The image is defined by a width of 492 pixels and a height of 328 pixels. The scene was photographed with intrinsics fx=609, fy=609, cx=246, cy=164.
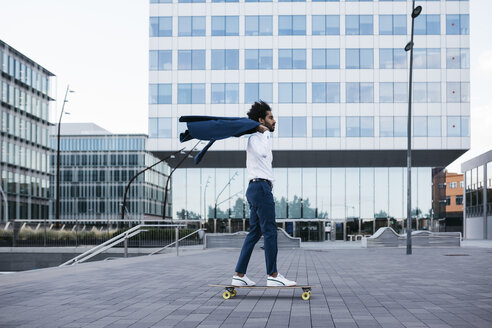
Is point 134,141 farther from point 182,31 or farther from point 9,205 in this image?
point 182,31

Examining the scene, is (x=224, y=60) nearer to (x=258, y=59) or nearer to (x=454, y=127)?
(x=258, y=59)

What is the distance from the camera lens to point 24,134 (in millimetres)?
68312

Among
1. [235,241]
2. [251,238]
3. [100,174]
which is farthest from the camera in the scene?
[100,174]

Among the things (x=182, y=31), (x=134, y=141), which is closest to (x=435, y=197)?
(x=182, y=31)

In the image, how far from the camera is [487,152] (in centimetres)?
5178

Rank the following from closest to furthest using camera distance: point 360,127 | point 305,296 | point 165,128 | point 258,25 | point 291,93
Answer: point 305,296 → point 360,127 → point 165,128 → point 291,93 → point 258,25

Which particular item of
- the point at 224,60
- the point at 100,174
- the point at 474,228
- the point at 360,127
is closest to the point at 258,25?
the point at 224,60

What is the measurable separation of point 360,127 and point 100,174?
60.7 metres

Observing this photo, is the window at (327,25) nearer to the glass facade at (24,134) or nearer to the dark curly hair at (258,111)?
the glass facade at (24,134)

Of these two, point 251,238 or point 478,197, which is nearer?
point 251,238

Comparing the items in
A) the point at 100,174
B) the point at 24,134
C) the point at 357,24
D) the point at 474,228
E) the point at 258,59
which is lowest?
the point at 474,228

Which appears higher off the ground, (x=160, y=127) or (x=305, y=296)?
(x=160, y=127)

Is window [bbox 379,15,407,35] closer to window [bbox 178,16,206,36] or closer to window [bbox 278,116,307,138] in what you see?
window [bbox 278,116,307,138]

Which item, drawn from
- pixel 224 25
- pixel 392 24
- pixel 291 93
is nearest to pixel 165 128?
pixel 224 25
